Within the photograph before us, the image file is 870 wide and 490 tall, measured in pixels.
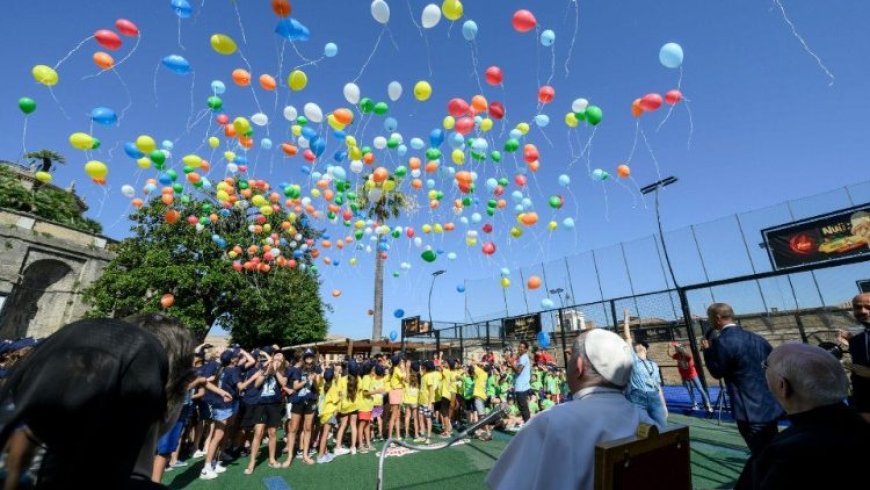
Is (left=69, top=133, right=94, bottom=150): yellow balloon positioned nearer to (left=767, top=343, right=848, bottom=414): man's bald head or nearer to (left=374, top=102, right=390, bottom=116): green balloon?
(left=374, top=102, right=390, bottom=116): green balloon

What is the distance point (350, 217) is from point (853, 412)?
8.86 meters

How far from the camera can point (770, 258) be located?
16.2m

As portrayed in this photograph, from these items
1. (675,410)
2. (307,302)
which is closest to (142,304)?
(307,302)

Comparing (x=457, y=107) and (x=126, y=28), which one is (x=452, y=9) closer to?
(x=457, y=107)

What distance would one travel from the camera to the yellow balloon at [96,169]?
5.81 metres

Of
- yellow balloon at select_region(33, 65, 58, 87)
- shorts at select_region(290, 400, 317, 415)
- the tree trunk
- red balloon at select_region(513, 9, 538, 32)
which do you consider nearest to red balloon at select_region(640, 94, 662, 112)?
red balloon at select_region(513, 9, 538, 32)

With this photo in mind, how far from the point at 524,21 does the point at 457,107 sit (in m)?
1.62

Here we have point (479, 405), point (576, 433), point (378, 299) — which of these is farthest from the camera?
point (378, 299)

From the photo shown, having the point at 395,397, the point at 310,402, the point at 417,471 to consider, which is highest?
the point at 310,402

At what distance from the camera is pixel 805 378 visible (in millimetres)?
1606

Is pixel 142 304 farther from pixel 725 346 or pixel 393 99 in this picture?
pixel 725 346

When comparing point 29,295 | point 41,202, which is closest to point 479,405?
point 29,295

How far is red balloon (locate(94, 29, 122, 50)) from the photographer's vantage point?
4.93 metres

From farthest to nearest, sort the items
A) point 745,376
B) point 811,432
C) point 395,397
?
1. point 395,397
2. point 745,376
3. point 811,432
